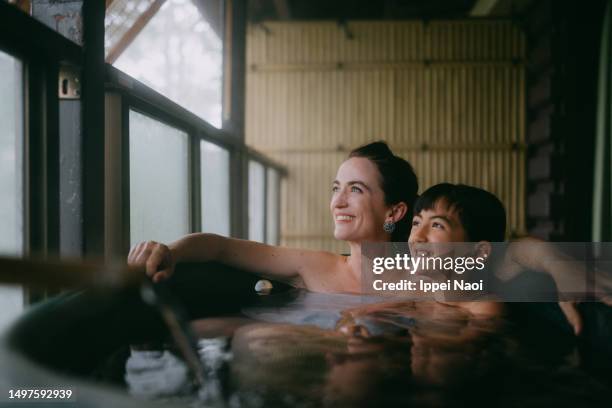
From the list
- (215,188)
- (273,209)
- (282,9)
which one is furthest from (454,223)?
(282,9)

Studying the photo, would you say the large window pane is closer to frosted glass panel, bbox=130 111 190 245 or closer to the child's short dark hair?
frosted glass panel, bbox=130 111 190 245

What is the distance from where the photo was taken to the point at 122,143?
6.72ft

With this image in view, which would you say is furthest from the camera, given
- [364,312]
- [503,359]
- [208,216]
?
[208,216]

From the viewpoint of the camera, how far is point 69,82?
1720 mm

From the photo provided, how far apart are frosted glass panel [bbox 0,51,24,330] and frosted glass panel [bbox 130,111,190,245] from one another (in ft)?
2.13

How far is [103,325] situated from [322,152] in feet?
20.9

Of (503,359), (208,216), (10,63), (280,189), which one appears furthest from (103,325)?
(280,189)

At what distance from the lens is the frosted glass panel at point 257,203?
603cm

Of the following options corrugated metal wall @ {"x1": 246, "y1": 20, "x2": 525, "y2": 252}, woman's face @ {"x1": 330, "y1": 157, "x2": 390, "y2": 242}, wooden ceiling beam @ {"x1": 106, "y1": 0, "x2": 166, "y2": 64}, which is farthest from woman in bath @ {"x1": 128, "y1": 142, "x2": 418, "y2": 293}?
corrugated metal wall @ {"x1": 246, "y1": 20, "x2": 525, "y2": 252}

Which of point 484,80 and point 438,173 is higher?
point 484,80

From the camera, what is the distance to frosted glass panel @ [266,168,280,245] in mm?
7361

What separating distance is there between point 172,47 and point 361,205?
6.83 feet

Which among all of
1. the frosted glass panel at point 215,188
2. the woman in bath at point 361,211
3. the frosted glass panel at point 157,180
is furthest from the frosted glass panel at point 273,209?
the woman in bath at point 361,211

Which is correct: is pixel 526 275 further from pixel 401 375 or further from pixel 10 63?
pixel 10 63
